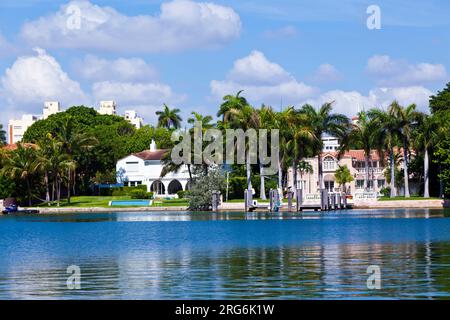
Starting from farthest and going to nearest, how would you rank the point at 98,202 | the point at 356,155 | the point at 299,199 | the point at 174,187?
the point at 356,155 → the point at 174,187 → the point at 98,202 → the point at 299,199

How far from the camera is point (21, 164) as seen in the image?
367 ft

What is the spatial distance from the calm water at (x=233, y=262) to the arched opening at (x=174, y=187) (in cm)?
7231

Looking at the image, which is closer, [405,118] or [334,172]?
[405,118]

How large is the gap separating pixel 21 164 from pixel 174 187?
27437 mm

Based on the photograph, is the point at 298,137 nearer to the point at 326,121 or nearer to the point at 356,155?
the point at 326,121

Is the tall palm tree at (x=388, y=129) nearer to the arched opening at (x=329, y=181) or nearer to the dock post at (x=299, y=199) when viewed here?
the dock post at (x=299, y=199)

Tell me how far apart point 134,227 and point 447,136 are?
41.3 metres

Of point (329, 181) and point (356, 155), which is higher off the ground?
point (356, 155)

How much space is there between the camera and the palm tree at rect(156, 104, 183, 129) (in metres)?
160

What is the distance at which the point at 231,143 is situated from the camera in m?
102

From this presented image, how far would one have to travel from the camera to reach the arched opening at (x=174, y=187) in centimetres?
13288

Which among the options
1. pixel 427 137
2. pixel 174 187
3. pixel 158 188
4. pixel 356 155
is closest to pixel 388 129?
pixel 427 137

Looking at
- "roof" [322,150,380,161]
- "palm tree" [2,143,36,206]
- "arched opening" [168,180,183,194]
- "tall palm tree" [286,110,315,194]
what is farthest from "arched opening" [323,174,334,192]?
"palm tree" [2,143,36,206]
